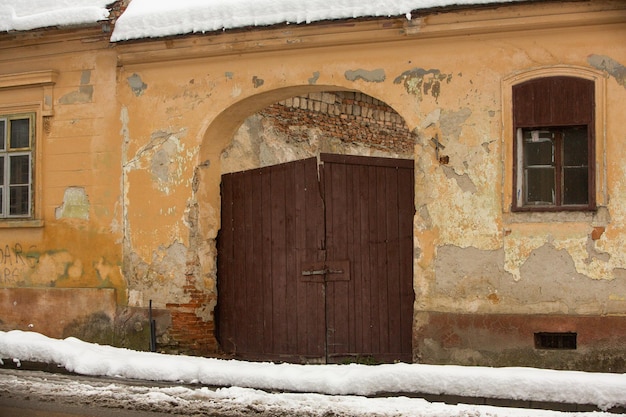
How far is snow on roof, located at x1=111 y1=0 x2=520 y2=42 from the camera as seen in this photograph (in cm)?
874

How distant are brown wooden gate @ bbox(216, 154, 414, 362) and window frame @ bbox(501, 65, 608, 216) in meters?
1.17

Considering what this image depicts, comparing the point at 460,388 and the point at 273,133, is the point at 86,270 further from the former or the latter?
the point at 460,388

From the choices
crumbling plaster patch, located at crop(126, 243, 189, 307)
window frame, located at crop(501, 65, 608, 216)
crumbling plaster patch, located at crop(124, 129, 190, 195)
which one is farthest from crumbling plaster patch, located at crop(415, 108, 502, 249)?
crumbling plaster patch, located at crop(126, 243, 189, 307)

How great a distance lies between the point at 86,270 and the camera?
1038 cm

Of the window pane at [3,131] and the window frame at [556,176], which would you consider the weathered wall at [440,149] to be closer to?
the window frame at [556,176]

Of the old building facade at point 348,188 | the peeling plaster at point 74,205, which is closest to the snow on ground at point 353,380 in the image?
the old building facade at point 348,188

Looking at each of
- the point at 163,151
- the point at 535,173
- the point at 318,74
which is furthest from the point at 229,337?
the point at 535,173

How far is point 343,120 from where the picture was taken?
14.9 meters

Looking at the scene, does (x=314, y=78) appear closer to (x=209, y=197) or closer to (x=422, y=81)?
(x=422, y=81)

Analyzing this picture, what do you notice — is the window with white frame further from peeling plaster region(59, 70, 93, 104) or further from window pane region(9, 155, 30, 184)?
peeling plaster region(59, 70, 93, 104)

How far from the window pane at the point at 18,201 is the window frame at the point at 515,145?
6035 mm

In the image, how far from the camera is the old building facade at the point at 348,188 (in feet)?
27.1

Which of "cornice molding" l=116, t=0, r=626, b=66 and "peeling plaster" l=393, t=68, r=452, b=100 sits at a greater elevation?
"cornice molding" l=116, t=0, r=626, b=66

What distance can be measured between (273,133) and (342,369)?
6.13 meters
